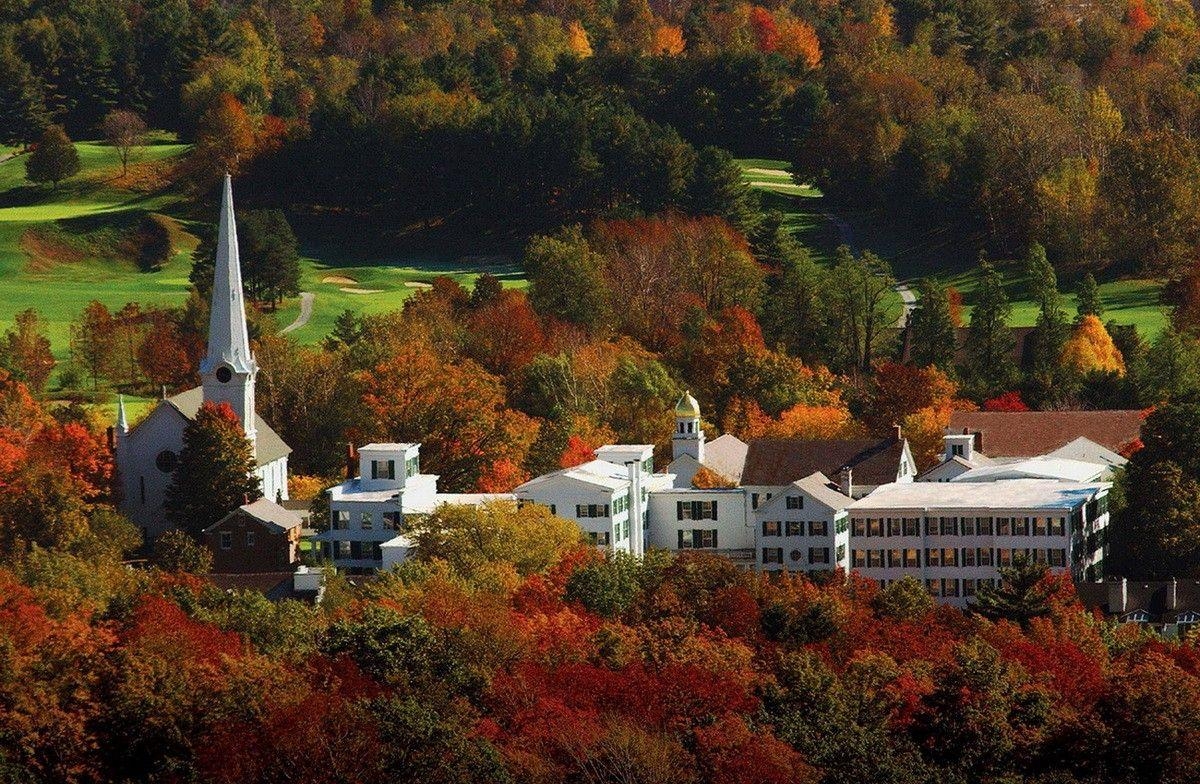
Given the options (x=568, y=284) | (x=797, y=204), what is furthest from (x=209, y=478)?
(x=797, y=204)

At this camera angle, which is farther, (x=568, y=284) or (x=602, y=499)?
(x=568, y=284)

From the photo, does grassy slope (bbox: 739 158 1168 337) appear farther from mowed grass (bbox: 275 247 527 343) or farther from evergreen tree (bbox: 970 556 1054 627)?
evergreen tree (bbox: 970 556 1054 627)

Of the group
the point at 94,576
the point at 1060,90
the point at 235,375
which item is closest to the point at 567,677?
the point at 94,576

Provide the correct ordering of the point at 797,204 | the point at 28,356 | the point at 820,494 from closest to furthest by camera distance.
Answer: the point at 820,494, the point at 28,356, the point at 797,204

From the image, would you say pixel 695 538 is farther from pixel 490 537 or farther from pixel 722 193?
pixel 722 193

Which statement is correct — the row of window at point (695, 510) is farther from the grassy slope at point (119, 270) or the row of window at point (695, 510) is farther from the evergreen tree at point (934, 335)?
the grassy slope at point (119, 270)

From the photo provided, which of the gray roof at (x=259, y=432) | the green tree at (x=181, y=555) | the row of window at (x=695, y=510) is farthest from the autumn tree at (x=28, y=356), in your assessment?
the row of window at (x=695, y=510)
